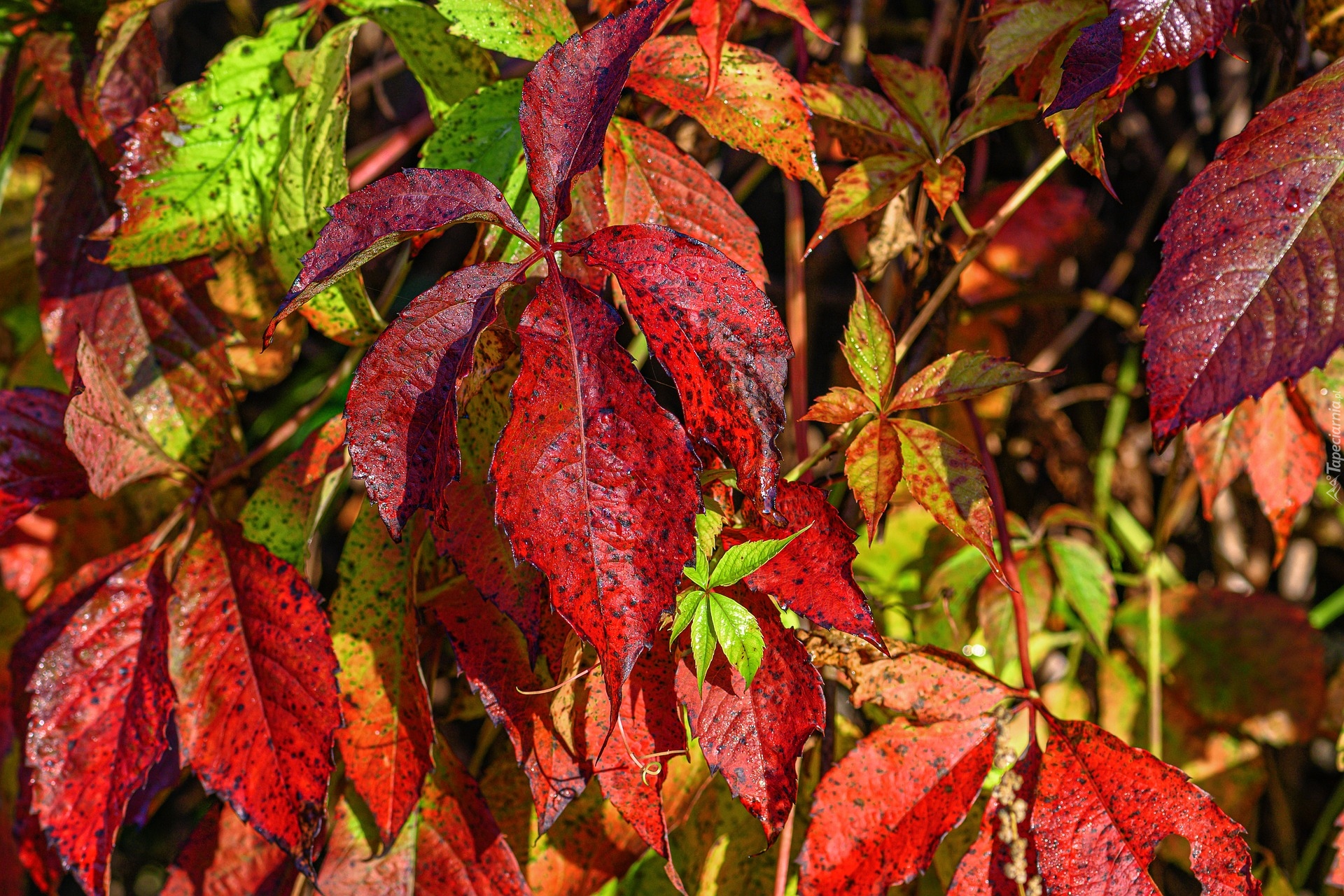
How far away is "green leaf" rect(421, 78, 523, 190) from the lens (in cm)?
65

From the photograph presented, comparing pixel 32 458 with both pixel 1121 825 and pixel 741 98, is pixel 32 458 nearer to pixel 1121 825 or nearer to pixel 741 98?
pixel 741 98

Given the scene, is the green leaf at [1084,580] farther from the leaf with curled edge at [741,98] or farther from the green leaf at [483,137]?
the green leaf at [483,137]

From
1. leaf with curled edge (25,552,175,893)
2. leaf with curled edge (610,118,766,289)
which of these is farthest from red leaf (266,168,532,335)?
leaf with curled edge (25,552,175,893)

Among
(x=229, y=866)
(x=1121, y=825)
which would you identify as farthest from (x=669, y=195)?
(x=229, y=866)

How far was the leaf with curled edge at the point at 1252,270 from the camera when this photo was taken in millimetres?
506

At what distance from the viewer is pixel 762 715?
22.2 inches

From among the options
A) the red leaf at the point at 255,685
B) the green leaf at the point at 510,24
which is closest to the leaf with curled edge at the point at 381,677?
the red leaf at the point at 255,685

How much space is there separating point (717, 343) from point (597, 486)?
11 centimetres

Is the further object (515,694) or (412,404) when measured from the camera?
(515,694)

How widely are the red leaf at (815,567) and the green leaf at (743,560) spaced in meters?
0.02

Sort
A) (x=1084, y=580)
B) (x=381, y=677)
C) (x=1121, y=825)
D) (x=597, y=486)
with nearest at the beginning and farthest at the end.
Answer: (x=597, y=486)
(x=1121, y=825)
(x=381, y=677)
(x=1084, y=580)

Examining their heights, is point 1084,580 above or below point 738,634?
below

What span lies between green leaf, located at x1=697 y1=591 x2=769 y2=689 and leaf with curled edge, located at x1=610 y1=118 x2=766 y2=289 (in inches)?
9.6

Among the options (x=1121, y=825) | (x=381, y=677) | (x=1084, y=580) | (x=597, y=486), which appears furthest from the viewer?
(x=1084, y=580)
